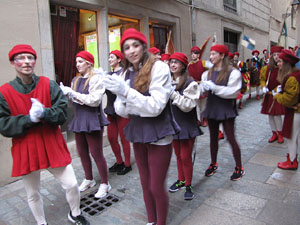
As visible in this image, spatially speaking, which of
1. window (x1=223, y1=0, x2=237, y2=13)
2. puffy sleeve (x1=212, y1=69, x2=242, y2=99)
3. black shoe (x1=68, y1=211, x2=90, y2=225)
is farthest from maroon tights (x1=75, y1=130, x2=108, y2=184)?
window (x1=223, y1=0, x2=237, y2=13)

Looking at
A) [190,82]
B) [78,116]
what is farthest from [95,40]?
[190,82]

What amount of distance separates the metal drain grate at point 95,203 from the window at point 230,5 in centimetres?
1100

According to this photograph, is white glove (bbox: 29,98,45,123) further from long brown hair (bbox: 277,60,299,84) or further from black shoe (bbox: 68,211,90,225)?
long brown hair (bbox: 277,60,299,84)

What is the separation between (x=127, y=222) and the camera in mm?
2771

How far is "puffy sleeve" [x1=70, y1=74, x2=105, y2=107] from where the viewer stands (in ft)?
10.3

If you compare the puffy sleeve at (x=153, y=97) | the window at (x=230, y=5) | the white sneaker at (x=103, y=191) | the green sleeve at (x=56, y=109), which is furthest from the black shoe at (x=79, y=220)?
the window at (x=230, y=5)

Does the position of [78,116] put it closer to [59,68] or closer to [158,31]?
[59,68]

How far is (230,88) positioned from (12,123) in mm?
2675

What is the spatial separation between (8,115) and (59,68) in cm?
333

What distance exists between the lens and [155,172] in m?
2.19

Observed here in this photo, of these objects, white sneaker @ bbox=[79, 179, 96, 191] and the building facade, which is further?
the building facade

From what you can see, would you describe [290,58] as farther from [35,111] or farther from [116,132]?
[35,111]

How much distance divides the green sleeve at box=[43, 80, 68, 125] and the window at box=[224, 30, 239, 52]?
11037 millimetres

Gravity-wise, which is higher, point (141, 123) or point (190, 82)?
point (190, 82)
